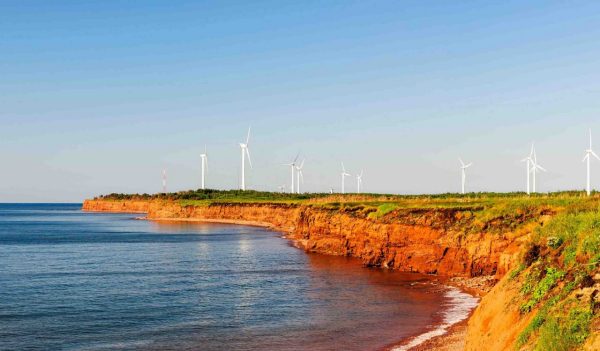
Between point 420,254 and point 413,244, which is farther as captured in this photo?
point 413,244

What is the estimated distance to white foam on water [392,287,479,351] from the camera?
28.9 meters

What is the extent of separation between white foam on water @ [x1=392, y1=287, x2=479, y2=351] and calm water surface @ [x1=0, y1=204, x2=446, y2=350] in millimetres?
819

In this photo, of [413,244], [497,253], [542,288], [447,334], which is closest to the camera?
[542,288]

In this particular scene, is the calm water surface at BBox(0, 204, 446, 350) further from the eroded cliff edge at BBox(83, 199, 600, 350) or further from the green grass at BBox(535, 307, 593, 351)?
the green grass at BBox(535, 307, 593, 351)

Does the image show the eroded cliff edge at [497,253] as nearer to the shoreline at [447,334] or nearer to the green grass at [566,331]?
the green grass at [566,331]

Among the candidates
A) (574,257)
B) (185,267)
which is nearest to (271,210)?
(185,267)

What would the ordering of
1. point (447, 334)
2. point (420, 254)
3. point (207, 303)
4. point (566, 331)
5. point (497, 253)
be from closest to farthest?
point (566, 331)
point (447, 334)
point (207, 303)
point (497, 253)
point (420, 254)

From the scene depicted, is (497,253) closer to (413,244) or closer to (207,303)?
(413,244)

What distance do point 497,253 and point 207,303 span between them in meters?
24.1

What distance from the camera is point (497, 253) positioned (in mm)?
48094

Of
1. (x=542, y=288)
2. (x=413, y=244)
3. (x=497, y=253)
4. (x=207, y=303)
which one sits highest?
(x=542, y=288)

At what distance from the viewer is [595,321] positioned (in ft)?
47.6

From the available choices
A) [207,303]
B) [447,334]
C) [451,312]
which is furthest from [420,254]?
[447,334]

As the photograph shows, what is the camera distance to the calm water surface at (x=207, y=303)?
2944 centimetres
